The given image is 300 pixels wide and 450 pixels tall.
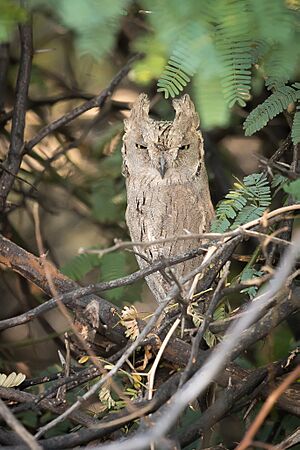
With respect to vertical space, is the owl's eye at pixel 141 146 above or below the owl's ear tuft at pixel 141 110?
below

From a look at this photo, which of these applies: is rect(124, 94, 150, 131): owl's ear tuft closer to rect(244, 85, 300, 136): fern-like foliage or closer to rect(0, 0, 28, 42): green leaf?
rect(244, 85, 300, 136): fern-like foliage

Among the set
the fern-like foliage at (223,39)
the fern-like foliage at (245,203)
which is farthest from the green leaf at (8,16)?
the fern-like foliage at (245,203)

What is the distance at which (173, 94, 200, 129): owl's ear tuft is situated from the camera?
288cm

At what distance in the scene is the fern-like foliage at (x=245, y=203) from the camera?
242cm

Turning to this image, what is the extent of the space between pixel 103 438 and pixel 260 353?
804 millimetres

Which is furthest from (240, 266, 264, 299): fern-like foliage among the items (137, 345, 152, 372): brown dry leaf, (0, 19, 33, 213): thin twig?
(0, 19, 33, 213): thin twig

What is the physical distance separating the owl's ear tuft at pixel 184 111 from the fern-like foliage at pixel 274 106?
1.72ft

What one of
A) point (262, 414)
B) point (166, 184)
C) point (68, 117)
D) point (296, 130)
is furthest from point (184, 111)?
point (262, 414)

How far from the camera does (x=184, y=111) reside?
2.88 meters

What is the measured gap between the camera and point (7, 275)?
374 cm

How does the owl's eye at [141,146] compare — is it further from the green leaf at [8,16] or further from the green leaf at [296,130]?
the green leaf at [8,16]

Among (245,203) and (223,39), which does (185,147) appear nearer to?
(245,203)

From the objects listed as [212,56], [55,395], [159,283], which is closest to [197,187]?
[159,283]

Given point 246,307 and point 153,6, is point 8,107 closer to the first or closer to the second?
point 246,307
